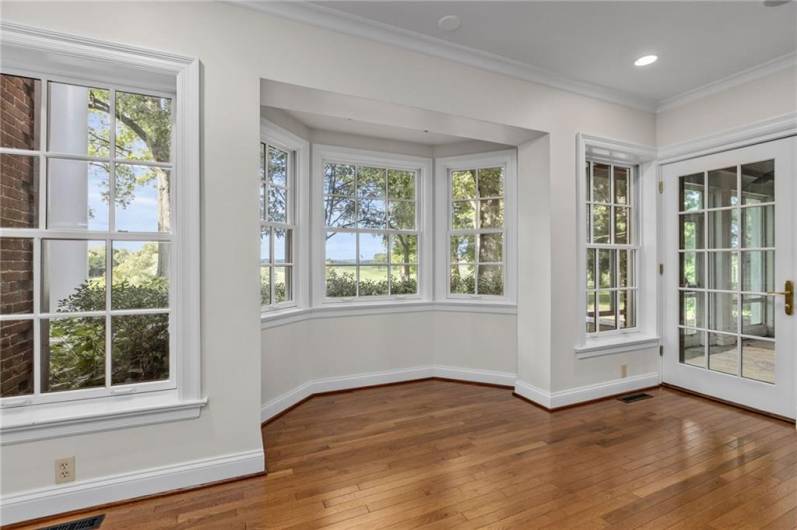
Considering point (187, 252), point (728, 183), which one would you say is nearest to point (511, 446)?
point (187, 252)

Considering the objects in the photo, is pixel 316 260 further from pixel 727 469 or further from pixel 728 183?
pixel 728 183

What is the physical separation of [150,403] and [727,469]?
341cm

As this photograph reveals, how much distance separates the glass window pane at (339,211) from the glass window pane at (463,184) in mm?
1114

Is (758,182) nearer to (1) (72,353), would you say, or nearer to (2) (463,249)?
(2) (463,249)

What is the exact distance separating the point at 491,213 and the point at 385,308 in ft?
4.93

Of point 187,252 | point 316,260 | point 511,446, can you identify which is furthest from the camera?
point 316,260

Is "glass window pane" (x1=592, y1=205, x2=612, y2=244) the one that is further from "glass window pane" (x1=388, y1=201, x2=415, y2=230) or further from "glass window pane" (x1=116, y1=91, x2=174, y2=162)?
"glass window pane" (x1=116, y1=91, x2=174, y2=162)

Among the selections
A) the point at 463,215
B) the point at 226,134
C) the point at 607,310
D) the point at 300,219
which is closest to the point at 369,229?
the point at 300,219

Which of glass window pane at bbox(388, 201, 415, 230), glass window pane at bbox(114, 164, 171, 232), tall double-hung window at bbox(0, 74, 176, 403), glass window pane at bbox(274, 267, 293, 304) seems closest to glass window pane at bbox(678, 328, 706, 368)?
glass window pane at bbox(388, 201, 415, 230)

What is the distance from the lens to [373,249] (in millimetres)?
4117

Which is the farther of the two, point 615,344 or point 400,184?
point 400,184

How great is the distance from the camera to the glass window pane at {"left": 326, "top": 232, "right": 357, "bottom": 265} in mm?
3916

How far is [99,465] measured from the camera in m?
2.03

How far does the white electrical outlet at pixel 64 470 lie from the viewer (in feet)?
6.44
